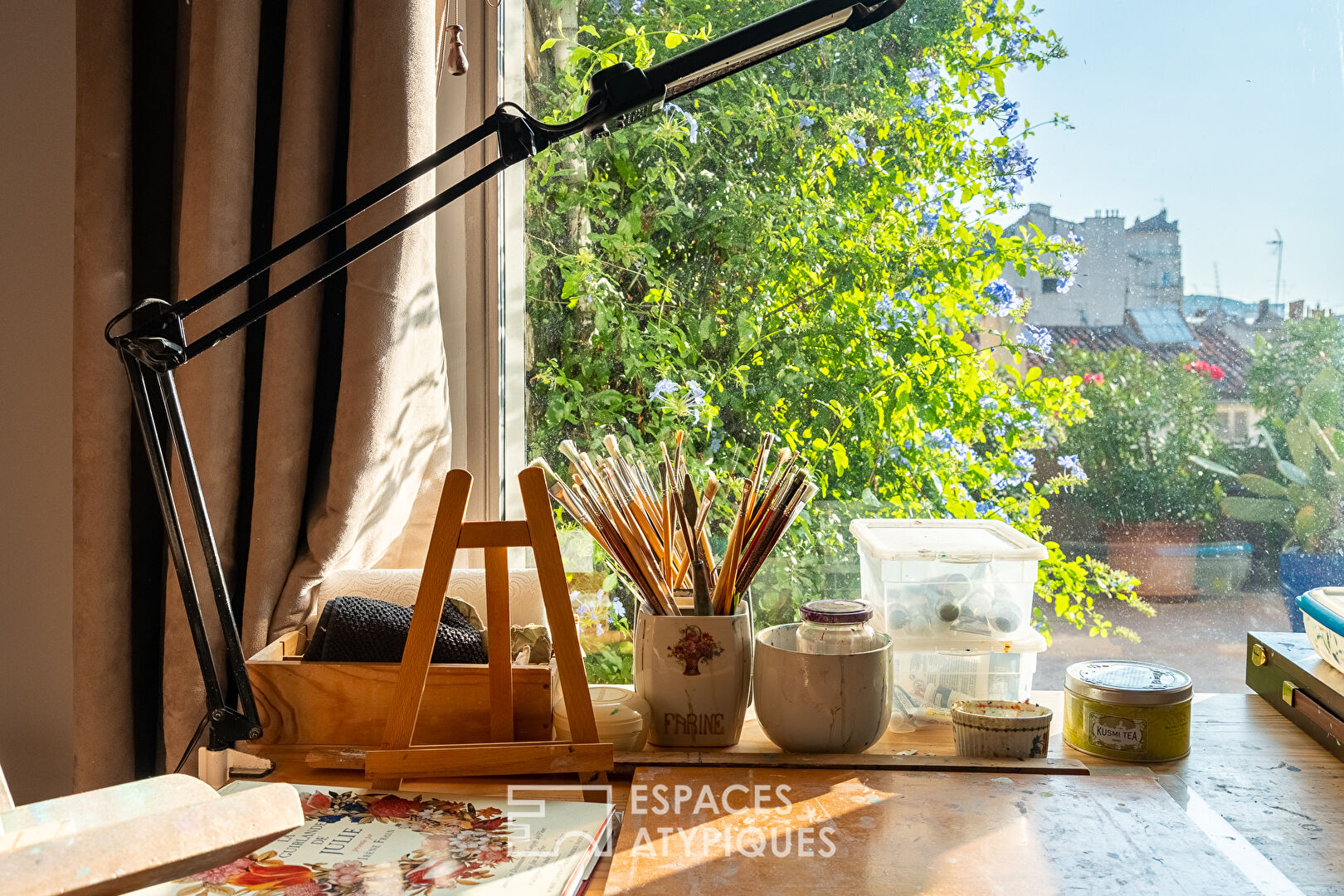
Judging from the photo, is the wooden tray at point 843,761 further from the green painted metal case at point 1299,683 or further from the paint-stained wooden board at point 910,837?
the green painted metal case at point 1299,683

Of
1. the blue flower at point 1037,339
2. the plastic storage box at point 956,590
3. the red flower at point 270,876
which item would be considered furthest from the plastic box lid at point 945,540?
the red flower at point 270,876

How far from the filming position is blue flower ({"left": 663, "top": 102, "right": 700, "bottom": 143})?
4.18ft

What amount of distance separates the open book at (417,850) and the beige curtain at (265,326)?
302 mm

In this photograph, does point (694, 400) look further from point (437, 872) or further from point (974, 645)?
point (437, 872)

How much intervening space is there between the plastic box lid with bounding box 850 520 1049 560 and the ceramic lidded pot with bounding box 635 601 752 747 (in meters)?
0.20

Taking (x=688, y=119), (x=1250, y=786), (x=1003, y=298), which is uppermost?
(x=688, y=119)

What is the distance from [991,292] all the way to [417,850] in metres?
0.90

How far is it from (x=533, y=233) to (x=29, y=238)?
A: 2.02 feet

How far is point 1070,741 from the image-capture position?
997 millimetres

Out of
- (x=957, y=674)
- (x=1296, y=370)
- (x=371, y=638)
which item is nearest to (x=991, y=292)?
(x=1296, y=370)

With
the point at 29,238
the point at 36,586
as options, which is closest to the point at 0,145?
the point at 29,238

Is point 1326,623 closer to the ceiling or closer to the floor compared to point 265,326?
closer to the floor

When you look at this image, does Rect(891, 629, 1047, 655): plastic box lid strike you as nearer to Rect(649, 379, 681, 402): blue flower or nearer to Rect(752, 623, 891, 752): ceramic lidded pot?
Rect(752, 623, 891, 752): ceramic lidded pot

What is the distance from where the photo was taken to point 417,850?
2.46 feet
